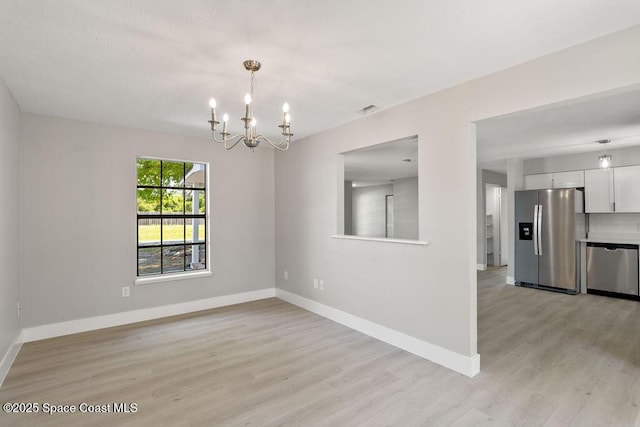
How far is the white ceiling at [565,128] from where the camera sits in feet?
10.1

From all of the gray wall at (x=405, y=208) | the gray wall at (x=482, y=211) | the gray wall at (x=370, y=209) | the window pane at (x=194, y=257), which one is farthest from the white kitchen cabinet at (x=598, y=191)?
the window pane at (x=194, y=257)

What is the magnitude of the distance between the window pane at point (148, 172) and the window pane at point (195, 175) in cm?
38

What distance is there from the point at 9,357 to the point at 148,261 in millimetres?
1636

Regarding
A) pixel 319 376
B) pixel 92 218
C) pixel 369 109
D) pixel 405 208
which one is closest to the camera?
pixel 319 376

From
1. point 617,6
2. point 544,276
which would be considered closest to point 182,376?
point 617,6

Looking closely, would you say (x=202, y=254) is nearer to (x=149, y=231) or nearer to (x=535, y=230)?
(x=149, y=231)

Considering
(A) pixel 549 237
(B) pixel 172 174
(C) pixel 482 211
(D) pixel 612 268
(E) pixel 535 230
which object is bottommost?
(D) pixel 612 268

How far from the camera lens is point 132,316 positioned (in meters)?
4.01

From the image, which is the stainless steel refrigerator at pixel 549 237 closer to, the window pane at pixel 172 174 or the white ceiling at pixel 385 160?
the white ceiling at pixel 385 160

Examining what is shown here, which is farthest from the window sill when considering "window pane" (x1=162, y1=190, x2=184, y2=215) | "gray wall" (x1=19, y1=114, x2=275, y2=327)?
"window pane" (x1=162, y1=190, x2=184, y2=215)

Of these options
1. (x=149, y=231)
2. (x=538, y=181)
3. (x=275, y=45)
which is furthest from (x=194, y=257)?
(x=538, y=181)

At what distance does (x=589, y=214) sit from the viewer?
18.9 ft

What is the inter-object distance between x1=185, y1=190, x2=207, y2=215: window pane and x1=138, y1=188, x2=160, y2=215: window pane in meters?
0.37

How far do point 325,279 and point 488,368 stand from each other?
81.4 inches
